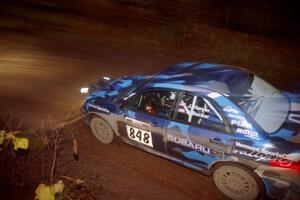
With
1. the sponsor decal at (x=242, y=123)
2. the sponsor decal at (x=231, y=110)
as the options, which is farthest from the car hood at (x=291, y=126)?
the sponsor decal at (x=231, y=110)

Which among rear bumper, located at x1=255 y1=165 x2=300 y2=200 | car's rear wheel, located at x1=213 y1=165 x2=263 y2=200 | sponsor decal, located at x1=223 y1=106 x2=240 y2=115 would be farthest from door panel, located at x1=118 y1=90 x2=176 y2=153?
rear bumper, located at x1=255 y1=165 x2=300 y2=200

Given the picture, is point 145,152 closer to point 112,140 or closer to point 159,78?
point 112,140

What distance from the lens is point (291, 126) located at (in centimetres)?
433

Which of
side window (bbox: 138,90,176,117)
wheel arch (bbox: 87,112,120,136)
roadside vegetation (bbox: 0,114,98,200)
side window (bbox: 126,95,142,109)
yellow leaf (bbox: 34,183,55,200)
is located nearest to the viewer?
yellow leaf (bbox: 34,183,55,200)

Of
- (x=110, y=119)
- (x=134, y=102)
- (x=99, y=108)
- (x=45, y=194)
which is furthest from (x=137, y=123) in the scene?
(x=45, y=194)

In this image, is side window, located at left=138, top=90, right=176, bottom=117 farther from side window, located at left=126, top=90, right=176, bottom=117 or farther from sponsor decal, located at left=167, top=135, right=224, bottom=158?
sponsor decal, located at left=167, top=135, right=224, bottom=158

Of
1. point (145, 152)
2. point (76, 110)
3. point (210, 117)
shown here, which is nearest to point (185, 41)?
point (76, 110)

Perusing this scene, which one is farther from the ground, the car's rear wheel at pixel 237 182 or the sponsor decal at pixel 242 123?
the sponsor decal at pixel 242 123

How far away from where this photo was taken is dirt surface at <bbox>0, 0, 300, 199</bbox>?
5.42 metres

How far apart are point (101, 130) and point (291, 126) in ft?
11.3

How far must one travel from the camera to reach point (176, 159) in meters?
5.16

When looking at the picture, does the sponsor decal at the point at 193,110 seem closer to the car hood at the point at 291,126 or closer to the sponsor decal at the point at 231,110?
the sponsor decal at the point at 231,110

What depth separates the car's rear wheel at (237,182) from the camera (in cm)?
442

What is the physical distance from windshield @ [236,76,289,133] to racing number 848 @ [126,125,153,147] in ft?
5.39
